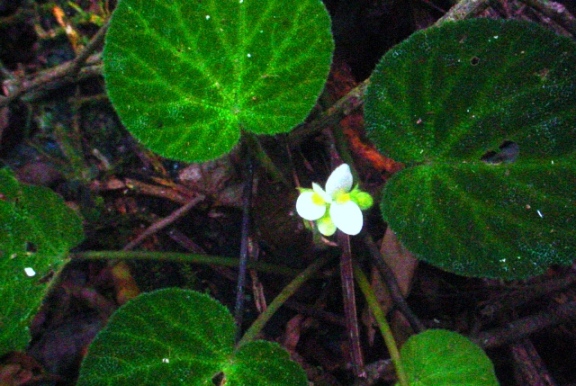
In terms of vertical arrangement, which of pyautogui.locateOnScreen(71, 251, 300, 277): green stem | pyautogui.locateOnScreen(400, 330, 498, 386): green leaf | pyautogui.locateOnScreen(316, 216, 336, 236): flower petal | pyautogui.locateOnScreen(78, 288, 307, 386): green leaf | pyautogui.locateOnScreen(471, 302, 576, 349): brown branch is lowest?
pyautogui.locateOnScreen(400, 330, 498, 386): green leaf

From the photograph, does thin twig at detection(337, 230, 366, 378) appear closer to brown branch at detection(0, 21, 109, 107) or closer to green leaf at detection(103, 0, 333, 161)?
green leaf at detection(103, 0, 333, 161)

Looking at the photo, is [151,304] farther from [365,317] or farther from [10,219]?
[365,317]

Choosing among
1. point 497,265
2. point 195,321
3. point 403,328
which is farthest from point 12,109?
point 497,265

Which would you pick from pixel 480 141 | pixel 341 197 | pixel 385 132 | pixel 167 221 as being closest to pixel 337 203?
pixel 341 197

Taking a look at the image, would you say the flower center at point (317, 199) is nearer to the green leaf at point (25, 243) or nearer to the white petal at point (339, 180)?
the white petal at point (339, 180)

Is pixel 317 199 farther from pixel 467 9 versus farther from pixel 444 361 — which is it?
pixel 467 9

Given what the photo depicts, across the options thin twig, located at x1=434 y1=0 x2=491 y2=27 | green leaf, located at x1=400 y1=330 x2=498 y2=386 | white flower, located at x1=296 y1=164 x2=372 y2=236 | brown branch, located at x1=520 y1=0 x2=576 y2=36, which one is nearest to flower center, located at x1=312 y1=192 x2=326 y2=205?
white flower, located at x1=296 y1=164 x2=372 y2=236
